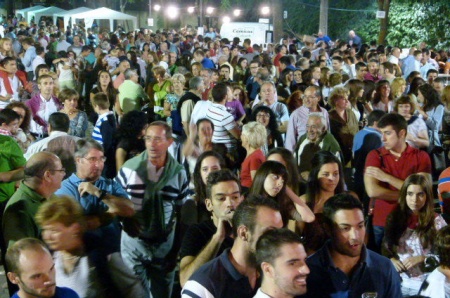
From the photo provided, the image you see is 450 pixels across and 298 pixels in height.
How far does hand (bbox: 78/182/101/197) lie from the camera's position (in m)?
4.80

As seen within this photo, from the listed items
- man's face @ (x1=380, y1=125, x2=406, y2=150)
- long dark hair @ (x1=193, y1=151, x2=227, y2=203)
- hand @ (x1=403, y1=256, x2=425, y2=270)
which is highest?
man's face @ (x1=380, y1=125, x2=406, y2=150)

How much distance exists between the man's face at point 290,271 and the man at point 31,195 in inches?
76.9

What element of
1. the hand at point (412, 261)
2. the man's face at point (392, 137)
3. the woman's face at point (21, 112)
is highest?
the man's face at point (392, 137)

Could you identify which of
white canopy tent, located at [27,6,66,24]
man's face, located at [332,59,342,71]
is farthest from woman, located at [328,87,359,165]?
white canopy tent, located at [27,6,66,24]

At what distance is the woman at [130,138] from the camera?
6.88 metres

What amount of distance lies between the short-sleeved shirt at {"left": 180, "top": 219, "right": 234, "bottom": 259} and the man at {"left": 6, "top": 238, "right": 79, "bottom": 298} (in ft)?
2.63

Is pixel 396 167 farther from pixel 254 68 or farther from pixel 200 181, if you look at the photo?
pixel 254 68

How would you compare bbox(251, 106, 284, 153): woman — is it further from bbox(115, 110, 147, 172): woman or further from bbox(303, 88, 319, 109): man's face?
bbox(115, 110, 147, 172): woman

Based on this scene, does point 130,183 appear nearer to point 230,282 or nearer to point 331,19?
point 230,282

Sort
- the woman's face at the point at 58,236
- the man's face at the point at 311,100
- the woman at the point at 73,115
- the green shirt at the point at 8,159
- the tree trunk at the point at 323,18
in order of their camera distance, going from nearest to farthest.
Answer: the woman's face at the point at 58,236 < the green shirt at the point at 8,159 < the woman at the point at 73,115 < the man's face at the point at 311,100 < the tree trunk at the point at 323,18

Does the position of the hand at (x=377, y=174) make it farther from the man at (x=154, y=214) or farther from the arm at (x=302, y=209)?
the man at (x=154, y=214)

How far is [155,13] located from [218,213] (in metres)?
55.7

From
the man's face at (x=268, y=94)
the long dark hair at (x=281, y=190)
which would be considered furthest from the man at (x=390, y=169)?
the man's face at (x=268, y=94)

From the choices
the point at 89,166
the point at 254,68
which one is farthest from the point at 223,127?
the point at 254,68
